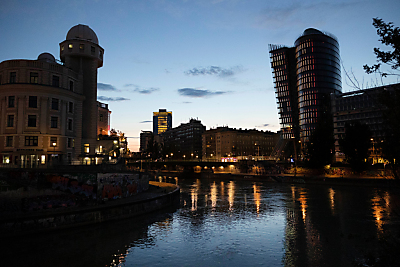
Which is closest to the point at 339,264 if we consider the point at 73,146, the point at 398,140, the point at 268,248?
the point at 268,248

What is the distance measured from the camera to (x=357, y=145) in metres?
73.8

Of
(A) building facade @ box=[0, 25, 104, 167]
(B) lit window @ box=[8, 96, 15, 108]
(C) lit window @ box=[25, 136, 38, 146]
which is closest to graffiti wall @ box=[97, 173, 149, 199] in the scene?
(A) building facade @ box=[0, 25, 104, 167]

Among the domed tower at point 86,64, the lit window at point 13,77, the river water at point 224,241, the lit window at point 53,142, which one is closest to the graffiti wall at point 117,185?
the river water at point 224,241

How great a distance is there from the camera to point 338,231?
26.0 m

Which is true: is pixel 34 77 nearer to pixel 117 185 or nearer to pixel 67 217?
pixel 117 185

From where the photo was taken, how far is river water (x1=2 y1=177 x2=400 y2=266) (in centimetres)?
1869

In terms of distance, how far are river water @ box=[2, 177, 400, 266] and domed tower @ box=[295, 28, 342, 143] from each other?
400 feet

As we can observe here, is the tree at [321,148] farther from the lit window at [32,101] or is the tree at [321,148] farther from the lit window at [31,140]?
the lit window at [32,101]

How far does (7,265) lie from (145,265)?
858cm

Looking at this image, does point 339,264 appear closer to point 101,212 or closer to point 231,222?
point 231,222

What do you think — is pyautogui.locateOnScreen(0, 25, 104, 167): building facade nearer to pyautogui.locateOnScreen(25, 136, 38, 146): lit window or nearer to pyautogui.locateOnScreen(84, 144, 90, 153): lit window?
pyautogui.locateOnScreen(25, 136, 38, 146): lit window

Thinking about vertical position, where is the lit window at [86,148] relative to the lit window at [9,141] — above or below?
below

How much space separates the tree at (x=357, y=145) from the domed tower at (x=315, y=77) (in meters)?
74.4

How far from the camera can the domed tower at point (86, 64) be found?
199ft
